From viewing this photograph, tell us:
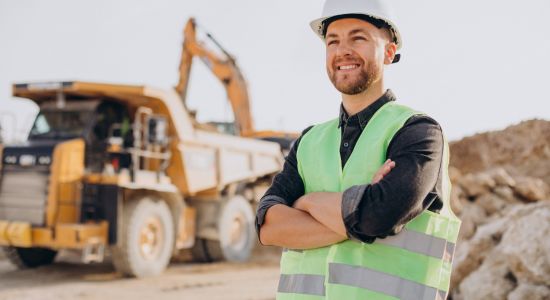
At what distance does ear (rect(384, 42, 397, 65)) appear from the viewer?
234 centimetres

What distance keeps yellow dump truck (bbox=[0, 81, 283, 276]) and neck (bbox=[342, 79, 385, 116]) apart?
6.33 meters

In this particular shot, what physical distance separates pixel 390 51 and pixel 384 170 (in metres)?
0.50

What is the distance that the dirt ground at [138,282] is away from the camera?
7711mm

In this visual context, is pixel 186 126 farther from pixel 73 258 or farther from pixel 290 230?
pixel 290 230

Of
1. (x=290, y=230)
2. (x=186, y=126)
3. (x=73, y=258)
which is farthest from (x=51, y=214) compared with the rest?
(x=290, y=230)

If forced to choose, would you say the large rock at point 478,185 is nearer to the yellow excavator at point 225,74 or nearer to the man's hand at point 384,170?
the yellow excavator at point 225,74

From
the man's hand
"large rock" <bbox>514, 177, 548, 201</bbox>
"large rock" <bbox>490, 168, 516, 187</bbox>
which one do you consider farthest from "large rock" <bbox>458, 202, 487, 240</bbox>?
the man's hand

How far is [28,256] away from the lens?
9742 millimetres

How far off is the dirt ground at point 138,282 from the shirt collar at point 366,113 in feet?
17.6

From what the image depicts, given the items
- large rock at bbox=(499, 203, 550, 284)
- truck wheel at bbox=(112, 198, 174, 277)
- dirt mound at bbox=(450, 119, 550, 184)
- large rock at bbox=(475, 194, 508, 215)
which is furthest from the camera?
dirt mound at bbox=(450, 119, 550, 184)

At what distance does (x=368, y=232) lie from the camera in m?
2.05

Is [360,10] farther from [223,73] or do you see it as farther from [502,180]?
[223,73]

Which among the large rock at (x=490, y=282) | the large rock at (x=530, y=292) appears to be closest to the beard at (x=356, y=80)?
the large rock at (x=530, y=292)

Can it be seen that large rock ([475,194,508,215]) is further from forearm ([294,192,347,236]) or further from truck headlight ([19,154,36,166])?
forearm ([294,192,347,236])
